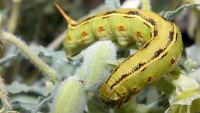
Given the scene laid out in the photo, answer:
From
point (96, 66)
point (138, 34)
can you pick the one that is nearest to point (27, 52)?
point (96, 66)

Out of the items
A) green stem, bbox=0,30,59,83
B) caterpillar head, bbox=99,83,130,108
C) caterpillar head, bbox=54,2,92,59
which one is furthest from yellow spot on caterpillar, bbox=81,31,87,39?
caterpillar head, bbox=99,83,130,108

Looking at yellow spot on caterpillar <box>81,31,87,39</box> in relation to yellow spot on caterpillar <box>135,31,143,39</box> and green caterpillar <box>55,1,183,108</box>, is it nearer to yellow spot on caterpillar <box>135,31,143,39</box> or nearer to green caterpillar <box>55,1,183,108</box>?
green caterpillar <box>55,1,183,108</box>

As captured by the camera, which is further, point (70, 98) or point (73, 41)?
point (73, 41)

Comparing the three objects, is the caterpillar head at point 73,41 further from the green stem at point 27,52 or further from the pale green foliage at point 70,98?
the pale green foliage at point 70,98

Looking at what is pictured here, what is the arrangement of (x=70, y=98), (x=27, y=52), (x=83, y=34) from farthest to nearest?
(x=83, y=34) < (x=27, y=52) < (x=70, y=98)

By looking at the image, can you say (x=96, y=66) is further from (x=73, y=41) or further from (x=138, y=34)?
(x=73, y=41)

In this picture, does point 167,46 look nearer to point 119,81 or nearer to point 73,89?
point 119,81

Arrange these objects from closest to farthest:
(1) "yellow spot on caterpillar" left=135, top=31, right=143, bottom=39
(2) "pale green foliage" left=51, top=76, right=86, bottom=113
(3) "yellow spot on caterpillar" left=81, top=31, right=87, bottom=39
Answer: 1. (2) "pale green foliage" left=51, top=76, right=86, bottom=113
2. (1) "yellow spot on caterpillar" left=135, top=31, right=143, bottom=39
3. (3) "yellow spot on caterpillar" left=81, top=31, right=87, bottom=39

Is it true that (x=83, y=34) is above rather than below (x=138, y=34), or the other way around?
above
